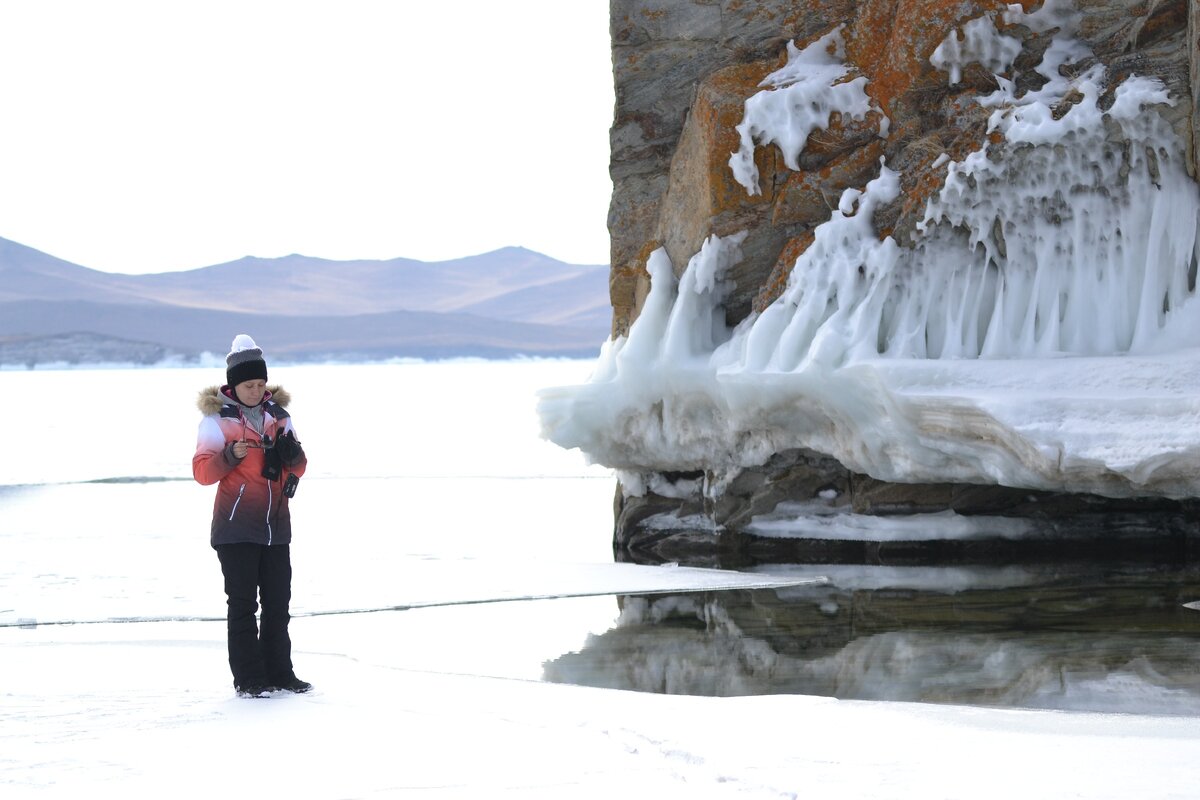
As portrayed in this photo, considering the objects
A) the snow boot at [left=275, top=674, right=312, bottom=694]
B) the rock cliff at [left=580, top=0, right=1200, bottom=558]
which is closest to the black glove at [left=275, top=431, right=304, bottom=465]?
the snow boot at [left=275, top=674, right=312, bottom=694]

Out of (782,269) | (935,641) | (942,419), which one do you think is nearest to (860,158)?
(782,269)

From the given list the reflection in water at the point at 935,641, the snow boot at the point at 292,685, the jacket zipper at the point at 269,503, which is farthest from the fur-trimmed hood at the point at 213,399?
the reflection in water at the point at 935,641

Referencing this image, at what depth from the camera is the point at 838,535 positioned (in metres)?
10.7

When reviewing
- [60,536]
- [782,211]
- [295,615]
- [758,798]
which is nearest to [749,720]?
[758,798]

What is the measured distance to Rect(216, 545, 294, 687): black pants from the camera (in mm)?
5516

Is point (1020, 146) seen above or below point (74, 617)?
above

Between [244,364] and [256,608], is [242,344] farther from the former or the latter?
[256,608]

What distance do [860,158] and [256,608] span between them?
6.71 meters

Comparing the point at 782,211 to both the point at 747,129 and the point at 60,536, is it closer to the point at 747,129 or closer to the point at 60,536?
the point at 747,129

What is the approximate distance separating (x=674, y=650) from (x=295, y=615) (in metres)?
2.69

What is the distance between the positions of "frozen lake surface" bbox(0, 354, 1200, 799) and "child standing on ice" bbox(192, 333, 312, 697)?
208 mm

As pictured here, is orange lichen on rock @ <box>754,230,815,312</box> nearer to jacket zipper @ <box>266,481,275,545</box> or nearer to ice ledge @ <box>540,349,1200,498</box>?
ice ledge @ <box>540,349,1200,498</box>

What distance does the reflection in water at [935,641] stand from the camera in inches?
240

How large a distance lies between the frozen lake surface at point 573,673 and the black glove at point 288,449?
39.7 inches
